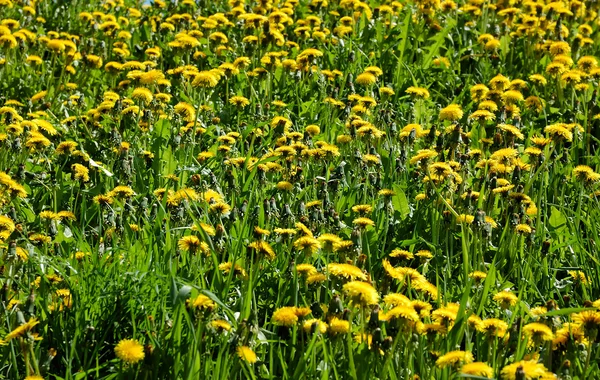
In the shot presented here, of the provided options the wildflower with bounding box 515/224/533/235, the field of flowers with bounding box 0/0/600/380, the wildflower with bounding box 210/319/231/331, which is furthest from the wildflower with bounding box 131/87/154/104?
the wildflower with bounding box 210/319/231/331

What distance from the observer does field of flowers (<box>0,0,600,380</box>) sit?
7.86 ft

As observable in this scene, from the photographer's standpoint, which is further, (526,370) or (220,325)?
(220,325)

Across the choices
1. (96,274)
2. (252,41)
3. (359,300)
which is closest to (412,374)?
(359,300)

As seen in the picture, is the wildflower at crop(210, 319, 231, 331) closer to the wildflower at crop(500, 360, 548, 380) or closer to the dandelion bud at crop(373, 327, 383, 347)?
the dandelion bud at crop(373, 327, 383, 347)

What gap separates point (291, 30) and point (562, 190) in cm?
297

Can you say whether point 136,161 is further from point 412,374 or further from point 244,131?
point 412,374

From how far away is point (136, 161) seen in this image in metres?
3.94

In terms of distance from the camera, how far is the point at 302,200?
12.0ft

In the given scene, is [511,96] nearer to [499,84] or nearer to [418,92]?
[499,84]

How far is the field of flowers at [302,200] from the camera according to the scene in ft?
7.86

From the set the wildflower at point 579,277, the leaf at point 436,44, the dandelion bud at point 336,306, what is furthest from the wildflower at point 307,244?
the leaf at point 436,44

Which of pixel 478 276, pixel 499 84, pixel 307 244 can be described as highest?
pixel 499 84

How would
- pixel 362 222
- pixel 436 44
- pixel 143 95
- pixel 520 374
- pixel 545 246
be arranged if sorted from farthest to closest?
pixel 436 44
pixel 143 95
pixel 545 246
pixel 362 222
pixel 520 374

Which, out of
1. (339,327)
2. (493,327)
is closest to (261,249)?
(339,327)
